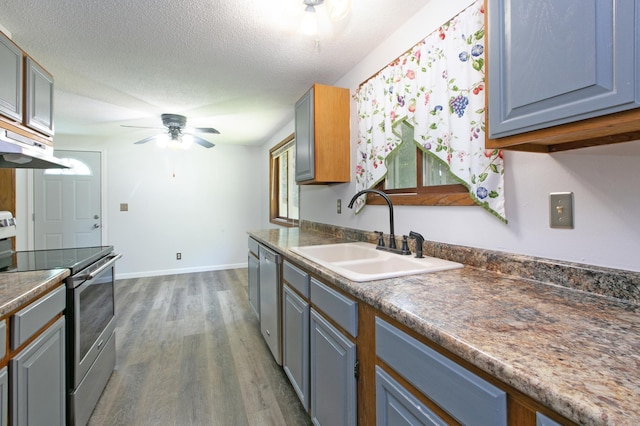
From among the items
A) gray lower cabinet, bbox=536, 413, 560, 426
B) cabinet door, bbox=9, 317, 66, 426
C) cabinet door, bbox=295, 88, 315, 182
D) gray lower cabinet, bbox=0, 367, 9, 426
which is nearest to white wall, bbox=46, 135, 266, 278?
cabinet door, bbox=295, 88, 315, 182

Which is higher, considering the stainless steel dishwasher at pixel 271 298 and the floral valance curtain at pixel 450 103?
the floral valance curtain at pixel 450 103

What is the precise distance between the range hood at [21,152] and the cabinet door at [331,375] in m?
1.67

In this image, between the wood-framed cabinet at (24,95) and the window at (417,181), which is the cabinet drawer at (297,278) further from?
the wood-framed cabinet at (24,95)

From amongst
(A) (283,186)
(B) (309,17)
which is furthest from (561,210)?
(A) (283,186)

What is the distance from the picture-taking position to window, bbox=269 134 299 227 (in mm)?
4074

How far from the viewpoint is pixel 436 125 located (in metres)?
1.47

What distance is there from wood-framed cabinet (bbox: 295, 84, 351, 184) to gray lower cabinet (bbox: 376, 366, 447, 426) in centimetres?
159

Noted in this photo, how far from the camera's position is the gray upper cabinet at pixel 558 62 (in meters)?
0.62

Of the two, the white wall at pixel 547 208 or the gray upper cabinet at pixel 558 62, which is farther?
the white wall at pixel 547 208

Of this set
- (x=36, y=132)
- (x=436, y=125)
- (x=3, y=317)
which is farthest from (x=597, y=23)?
(x=36, y=132)

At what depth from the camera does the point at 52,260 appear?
1.56 m

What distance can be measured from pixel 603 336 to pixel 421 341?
38 cm

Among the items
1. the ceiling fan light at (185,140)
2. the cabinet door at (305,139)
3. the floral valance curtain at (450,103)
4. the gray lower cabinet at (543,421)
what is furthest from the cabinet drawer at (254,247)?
the gray lower cabinet at (543,421)

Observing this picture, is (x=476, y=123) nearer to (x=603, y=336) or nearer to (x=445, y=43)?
(x=445, y=43)
